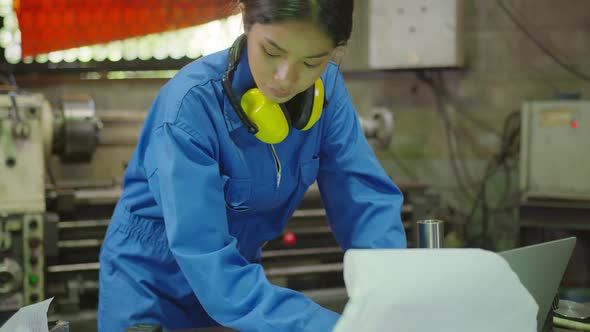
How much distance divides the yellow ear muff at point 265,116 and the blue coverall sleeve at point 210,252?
11 centimetres

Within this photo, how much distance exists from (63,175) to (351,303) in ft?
7.42

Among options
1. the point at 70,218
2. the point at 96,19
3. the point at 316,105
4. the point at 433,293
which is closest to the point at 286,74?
the point at 316,105

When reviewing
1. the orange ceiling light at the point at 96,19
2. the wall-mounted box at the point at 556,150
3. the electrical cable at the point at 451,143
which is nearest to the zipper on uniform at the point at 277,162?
the orange ceiling light at the point at 96,19

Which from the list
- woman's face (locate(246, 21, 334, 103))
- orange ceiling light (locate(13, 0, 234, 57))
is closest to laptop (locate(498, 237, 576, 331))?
woman's face (locate(246, 21, 334, 103))

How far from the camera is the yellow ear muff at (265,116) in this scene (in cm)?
94

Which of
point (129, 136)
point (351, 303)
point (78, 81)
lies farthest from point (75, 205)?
point (351, 303)

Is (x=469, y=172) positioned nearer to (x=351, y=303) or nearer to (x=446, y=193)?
(x=446, y=193)

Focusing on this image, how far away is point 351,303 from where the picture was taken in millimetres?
565

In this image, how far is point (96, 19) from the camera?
247 cm

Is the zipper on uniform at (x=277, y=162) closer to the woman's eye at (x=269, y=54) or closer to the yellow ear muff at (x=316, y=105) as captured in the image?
the yellow ear muff at (x=316, y=105)

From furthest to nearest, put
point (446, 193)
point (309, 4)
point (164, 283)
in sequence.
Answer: point (446, 193) < point (164, 283) < point (309, 4)

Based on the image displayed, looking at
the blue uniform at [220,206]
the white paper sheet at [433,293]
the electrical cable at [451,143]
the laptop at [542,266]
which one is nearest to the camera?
the white paper sheet at [433,293]

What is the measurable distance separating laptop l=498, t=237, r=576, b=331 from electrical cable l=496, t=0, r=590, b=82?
216 cm

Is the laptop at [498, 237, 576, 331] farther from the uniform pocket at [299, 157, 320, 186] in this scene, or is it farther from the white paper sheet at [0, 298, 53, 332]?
the white paper sheet at [0, 298, 53, 332]
